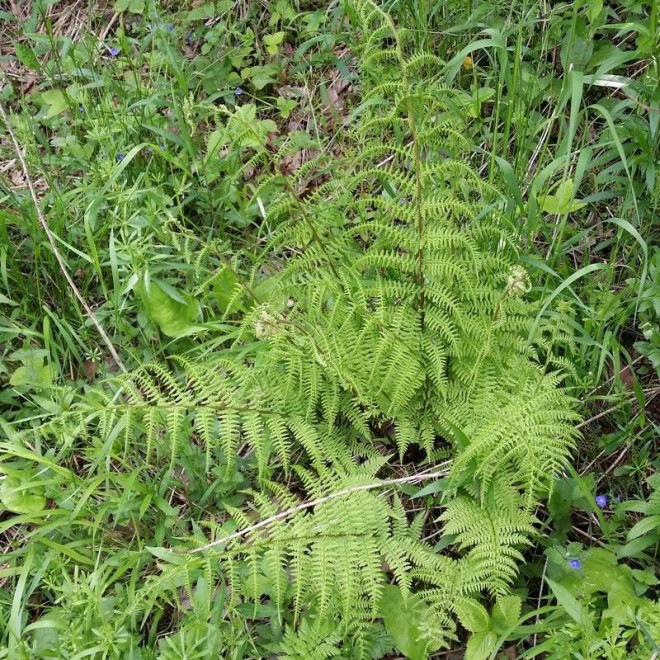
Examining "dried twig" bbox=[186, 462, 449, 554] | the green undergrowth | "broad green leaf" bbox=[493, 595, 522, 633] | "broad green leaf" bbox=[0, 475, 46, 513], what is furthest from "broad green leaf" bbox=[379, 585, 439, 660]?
"broad green leaf" bbox=[0, 475, 46, 513]

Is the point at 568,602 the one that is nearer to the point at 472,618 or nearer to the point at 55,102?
the point at 472,618

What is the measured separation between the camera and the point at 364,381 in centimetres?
257

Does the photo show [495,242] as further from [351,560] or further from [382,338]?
[351,560]

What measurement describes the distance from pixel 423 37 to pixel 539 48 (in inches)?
22.0

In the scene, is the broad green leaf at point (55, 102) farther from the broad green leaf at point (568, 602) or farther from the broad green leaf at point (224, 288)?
the broad green leaf at point (568, 602)

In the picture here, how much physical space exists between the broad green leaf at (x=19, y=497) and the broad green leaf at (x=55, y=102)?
2.03m

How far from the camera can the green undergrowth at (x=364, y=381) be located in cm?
227

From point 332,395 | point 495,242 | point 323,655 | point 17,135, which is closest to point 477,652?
point 323,655

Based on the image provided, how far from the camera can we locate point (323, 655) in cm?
225

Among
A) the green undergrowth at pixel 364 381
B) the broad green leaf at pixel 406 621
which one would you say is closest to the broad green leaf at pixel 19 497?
the green undergrowth at pixel 364 381

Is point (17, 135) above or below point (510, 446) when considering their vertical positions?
above

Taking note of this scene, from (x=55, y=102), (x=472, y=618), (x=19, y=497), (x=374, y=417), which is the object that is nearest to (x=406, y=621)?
(x=472, y=618)

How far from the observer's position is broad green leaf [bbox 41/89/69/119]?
384 cm

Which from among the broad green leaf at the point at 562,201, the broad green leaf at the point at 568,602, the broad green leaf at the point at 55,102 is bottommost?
the broad green leaf at the point at 568,602
